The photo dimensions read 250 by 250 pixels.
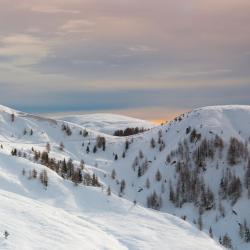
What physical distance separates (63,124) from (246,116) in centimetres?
3530

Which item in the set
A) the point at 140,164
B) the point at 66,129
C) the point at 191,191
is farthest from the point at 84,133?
the point at 191,191

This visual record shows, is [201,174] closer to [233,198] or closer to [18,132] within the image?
[233,198]

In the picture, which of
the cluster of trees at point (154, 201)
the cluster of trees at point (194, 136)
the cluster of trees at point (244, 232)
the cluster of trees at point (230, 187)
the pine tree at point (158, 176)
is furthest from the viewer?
the cluster of trees at point (194, 136)

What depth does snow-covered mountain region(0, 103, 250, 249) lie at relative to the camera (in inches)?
1494

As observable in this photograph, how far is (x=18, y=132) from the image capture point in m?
93.8

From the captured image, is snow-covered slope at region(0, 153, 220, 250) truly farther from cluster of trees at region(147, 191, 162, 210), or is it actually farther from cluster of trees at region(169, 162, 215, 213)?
cluster of trees at region(169, 162, 215, 213)

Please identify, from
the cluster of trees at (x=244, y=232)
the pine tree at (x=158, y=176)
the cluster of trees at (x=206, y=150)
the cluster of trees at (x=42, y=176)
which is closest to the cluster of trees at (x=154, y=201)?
the pine tree at (x=158, y=176)

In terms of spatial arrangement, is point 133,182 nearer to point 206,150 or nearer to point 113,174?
point 113,174

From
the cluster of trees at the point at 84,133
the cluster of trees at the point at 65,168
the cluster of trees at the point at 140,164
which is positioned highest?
the cluster of trees at the point at 84,133

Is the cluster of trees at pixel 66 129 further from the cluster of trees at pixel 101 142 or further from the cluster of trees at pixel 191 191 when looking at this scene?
the cluster of trees at pixel 191 191

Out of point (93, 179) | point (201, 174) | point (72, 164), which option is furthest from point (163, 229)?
point (201, 174)

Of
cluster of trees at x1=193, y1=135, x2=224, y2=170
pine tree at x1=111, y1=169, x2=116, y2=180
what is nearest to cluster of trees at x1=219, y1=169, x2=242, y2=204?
cluster of trees at x1=193, y1=135, x2=224, y2=170

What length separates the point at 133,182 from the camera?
267ft

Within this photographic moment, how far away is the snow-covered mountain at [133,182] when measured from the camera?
37938 mm
